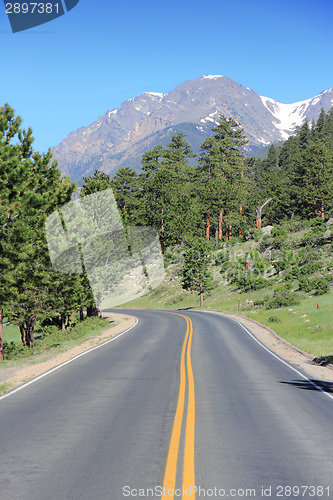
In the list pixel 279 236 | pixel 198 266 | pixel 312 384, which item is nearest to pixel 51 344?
pixel 312 384

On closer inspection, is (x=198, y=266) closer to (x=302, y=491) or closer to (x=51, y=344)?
(x=51, y=344)

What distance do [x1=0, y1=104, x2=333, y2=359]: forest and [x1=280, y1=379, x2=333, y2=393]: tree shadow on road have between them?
11908 mm

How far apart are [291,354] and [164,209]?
54.4m

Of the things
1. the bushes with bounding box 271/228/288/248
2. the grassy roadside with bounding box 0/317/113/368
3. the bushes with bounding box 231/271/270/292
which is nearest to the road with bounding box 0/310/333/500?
the grassy roadside with bounding box 0/317/113/368

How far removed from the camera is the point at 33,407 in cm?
938

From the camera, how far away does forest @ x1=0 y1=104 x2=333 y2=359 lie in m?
18.3

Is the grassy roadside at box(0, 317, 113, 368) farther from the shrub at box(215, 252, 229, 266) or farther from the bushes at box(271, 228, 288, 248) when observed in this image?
the bushes at box(271, 228, 288, 248)

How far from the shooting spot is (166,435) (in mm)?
7336
